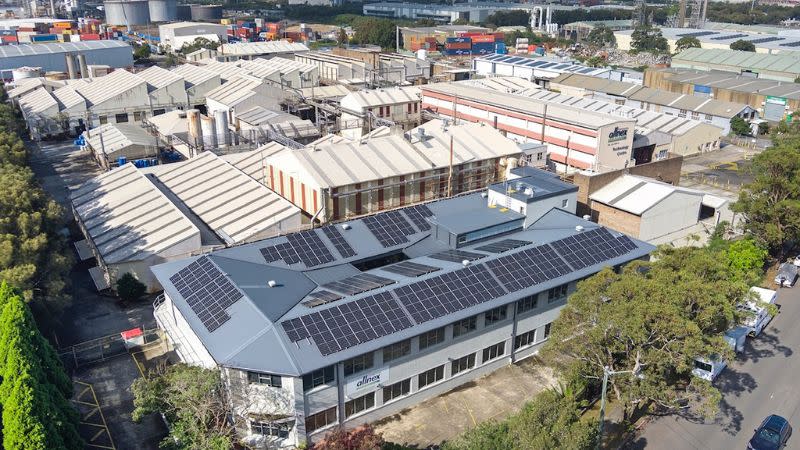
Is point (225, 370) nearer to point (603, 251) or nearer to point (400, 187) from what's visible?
point (603, 251)

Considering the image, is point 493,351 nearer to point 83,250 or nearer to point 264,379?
point 264,379

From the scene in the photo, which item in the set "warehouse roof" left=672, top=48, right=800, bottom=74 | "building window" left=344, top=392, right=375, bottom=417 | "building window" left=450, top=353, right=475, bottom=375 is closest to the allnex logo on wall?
"building window" left=450, top=353, right=475, bottom=375

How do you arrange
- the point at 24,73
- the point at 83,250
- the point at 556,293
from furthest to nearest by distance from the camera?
the point at 24,73
the point at 83,250
the point at 556,293

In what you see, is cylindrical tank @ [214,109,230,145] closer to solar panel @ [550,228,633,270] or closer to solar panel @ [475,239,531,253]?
solar panel @ [475,239,531,253]

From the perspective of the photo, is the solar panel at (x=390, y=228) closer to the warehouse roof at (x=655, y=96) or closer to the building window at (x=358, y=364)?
the building window at (x=358, y=364)

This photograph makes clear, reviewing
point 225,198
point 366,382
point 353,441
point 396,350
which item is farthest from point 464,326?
point 225,198

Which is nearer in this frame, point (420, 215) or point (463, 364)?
point (463, 364)

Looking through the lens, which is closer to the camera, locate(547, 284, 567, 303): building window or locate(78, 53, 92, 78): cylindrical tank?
locate(547, 284, 567, 303): building window
